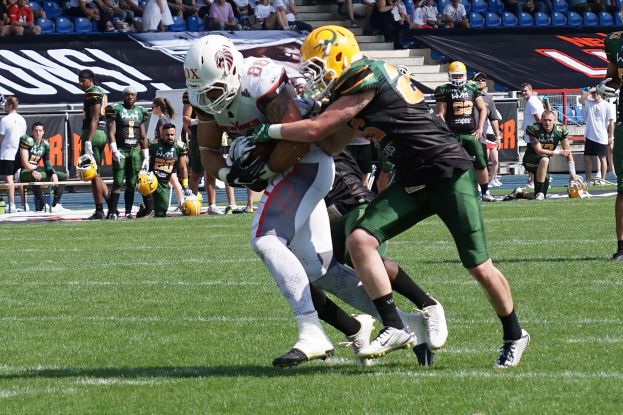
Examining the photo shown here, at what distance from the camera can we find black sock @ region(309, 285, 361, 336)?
535cm

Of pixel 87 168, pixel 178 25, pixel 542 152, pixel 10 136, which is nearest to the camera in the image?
pixel 87 168

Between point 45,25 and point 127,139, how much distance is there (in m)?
8.28

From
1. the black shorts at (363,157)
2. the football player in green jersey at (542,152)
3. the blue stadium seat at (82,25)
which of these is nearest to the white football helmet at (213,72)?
the black shorts at (363,157)

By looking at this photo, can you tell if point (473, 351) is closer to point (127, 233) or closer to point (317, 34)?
point (317, 34)

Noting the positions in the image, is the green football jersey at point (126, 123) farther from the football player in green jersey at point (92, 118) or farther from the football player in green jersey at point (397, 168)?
the football player in green jersey at point (397, 168)

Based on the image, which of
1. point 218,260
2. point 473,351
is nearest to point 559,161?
point 218,260

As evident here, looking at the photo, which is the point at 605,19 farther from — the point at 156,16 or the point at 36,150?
the point at 36,150

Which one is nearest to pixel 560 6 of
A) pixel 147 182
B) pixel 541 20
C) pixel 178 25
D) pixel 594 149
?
pixel 541 20

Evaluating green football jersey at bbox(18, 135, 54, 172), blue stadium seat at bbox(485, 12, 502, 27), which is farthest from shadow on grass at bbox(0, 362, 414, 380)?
blue stadium seat at bbox(485, 12, 502, 27)

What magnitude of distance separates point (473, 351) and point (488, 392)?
1.00m

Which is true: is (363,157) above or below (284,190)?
below

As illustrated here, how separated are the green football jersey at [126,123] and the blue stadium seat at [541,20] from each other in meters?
13.3

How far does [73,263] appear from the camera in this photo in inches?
394

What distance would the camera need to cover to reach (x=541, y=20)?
26.7m
